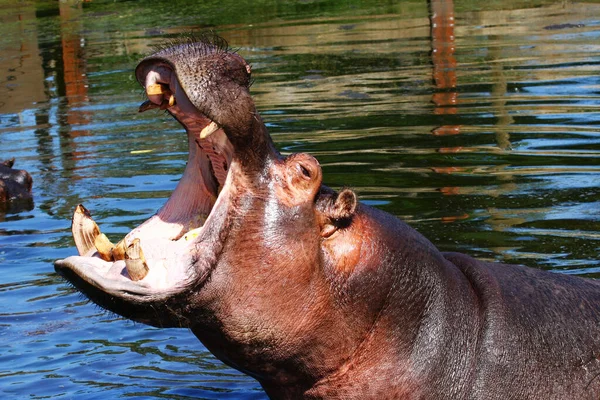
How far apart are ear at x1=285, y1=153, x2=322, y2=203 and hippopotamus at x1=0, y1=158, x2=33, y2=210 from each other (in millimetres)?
5855

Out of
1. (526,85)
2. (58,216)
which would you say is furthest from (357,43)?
(58,216)

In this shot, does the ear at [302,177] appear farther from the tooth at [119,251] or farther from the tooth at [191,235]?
the tooth at [119,251]

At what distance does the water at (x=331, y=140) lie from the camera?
19.4 feet

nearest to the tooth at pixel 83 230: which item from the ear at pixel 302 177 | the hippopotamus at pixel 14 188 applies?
the ear at pixel 302 177

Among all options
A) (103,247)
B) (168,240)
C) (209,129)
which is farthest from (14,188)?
(209,129)

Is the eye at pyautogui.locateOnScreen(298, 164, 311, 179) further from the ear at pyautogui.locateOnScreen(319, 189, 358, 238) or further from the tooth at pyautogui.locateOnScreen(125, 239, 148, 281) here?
the tooth at pyautogui.locateOnScreen(125, 239, 148, 281)

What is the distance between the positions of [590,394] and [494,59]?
1064cm

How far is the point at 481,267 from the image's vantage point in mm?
4219

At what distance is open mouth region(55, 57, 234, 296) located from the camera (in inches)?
132

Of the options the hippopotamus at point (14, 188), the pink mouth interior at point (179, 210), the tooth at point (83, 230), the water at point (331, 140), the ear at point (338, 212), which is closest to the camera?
the pink mouth interior at point (179, 210)

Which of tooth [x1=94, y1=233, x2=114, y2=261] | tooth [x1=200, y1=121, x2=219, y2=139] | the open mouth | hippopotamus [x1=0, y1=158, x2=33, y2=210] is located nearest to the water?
hippopotamus [x1=0, y1=158, x2=33, y2=210]

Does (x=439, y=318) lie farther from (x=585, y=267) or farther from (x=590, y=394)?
(x=585, y=267)

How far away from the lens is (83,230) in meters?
3.58

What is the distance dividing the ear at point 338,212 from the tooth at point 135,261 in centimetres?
67
